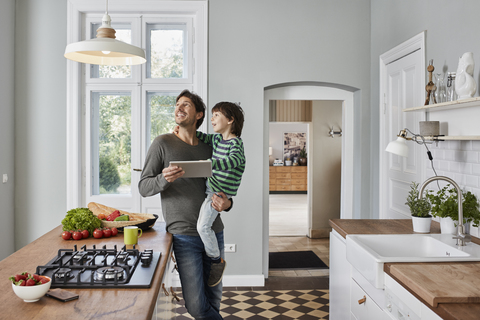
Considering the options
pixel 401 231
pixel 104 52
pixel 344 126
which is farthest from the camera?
pixel 344 126

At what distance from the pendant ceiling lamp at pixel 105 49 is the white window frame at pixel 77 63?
176cm

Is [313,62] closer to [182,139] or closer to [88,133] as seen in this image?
[182,139]

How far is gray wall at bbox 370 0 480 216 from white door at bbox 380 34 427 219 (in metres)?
0.16

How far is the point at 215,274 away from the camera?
7.91 ft

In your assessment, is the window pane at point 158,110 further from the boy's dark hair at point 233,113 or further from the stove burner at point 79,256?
the stove burner at point 79,256

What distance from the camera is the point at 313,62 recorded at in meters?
4.11

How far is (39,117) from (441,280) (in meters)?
3.86

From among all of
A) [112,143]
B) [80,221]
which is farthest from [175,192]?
[112,143]

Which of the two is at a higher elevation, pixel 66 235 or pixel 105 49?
pixel 105 49

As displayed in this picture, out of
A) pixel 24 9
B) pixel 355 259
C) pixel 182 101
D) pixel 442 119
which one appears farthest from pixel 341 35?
pixel 24 9

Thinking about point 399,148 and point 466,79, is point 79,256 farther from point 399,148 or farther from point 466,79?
point 466,79

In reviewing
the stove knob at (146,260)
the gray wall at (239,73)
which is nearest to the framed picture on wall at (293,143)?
the gray wall at (239,73)

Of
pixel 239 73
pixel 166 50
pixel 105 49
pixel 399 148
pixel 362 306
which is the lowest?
pixel 362 306

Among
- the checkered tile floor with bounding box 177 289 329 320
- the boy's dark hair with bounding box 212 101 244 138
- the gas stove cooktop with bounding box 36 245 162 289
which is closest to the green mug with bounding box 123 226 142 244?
the gas stove cooktop with bounding box 36 245 162 289
